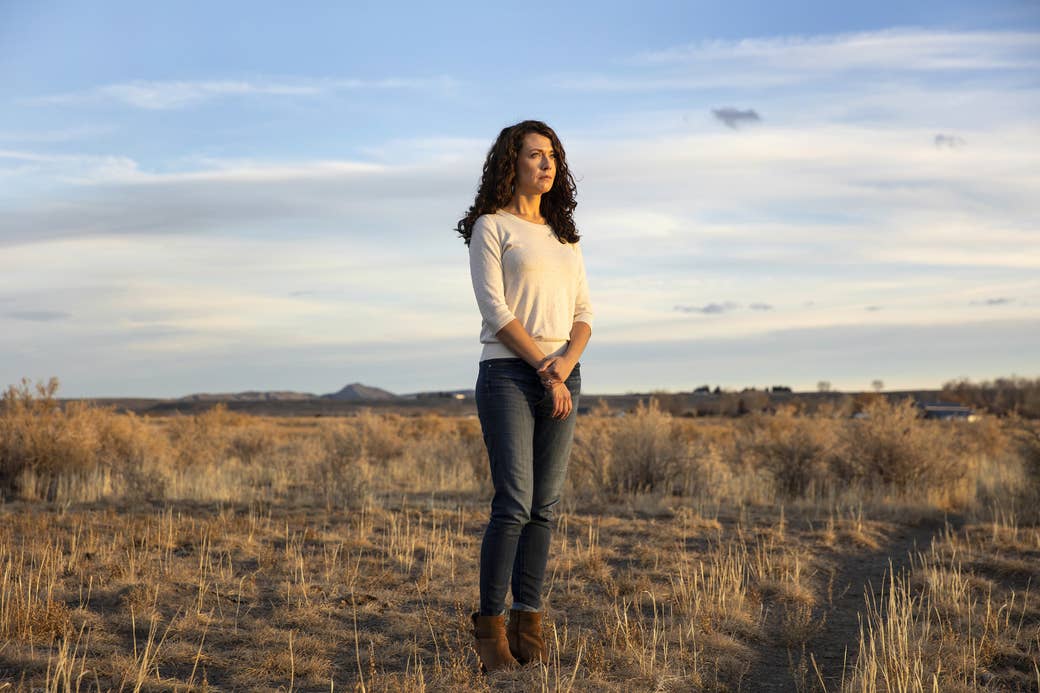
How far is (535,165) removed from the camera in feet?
14.4

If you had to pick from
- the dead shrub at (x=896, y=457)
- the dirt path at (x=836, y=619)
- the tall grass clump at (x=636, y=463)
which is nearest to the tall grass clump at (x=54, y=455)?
the tall grass clump at (x=636, y=463)

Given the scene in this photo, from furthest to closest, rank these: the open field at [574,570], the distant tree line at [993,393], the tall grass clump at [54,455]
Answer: the distant tree line at [993,393] < the tall grass clump at [54,455] < the open field at [574,570]

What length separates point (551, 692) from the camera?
409cm

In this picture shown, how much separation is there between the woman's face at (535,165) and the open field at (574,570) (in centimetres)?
209

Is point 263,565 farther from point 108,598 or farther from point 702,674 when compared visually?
point 702,674

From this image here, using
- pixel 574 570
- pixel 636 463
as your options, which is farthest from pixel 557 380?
pixel 636 463

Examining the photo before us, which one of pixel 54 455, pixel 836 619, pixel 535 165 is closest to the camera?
pixel 535 165

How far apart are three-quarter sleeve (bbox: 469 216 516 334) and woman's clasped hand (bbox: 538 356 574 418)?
249 mm

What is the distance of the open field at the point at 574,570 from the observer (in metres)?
4.70

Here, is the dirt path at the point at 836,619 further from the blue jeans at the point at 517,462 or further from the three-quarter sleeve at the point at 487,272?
the three-quarter sleeve at the point at 487,272

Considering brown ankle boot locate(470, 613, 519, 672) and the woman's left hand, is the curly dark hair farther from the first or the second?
brown ankle boot locate(470, 613, 519, 672)

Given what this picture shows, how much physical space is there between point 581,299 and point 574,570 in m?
3.03

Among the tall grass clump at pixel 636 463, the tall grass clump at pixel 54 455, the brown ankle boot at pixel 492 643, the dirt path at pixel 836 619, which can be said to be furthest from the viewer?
the tall grass clump at pixel 636 463

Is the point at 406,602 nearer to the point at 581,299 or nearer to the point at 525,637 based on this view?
the point at 525,637
